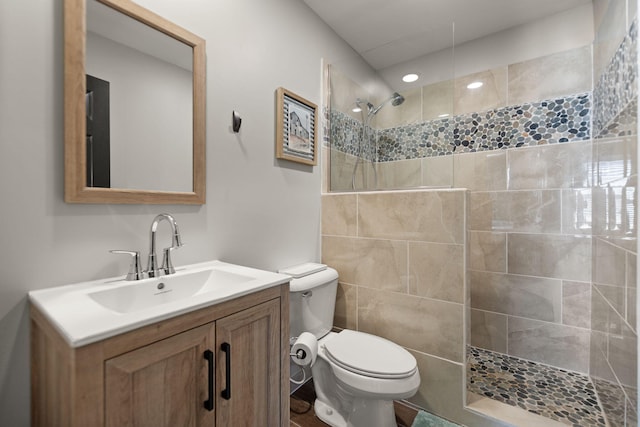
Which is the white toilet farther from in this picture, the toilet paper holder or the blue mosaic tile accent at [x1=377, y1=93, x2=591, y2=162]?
the blue mosaic tile accent at [x1=377, y1=93, x2=591, y2=162]

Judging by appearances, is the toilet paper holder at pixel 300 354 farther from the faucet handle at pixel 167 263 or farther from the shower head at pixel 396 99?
the shower head at pixel 396 99

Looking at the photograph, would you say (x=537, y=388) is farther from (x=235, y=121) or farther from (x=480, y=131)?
(x=235, y=121)

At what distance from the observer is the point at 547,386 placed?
1.76 m

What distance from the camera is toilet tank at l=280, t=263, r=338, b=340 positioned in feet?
5.04

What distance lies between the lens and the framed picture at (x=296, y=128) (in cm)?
164

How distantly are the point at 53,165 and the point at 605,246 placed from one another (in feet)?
8.14

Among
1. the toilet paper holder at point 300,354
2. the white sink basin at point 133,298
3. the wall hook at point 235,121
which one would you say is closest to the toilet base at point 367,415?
the toilet paper holder at point 300,354

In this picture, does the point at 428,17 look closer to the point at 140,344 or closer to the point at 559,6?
the point at 559,6

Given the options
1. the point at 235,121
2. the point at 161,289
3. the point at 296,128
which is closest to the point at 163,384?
the point at 161,289

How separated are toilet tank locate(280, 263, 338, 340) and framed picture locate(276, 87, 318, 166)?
696mm

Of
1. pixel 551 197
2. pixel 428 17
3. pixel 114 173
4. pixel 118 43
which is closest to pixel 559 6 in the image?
pixel 428 17

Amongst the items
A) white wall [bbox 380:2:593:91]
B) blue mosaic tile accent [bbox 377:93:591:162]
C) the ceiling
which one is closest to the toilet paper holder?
blue mosaic tile accent [bbox 377:93:591:162]

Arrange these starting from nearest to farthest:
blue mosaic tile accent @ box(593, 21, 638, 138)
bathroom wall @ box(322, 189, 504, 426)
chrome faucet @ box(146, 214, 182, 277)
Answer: chrome faucet @ box(146, 214, 182, 277) → blue mosaic tile accent @ box(593, 21, 638, 138) → bathroom wall @ box(322, 189, 504, 426)

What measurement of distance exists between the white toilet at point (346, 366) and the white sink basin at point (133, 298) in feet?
1.59
